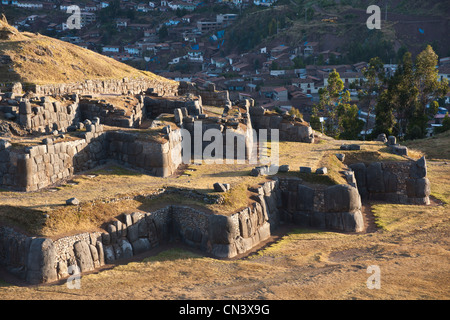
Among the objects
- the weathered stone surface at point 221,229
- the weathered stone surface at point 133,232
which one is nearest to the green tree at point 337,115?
the weathered stone surface at point 221,229

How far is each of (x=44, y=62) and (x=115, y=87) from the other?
6490 mm

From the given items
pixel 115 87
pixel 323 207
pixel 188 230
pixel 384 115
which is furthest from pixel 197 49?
pixel 188 230

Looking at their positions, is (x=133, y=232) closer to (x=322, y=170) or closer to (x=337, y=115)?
(x=322, y=170)

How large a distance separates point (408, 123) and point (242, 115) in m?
25.2

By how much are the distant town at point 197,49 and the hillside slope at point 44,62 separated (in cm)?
4321

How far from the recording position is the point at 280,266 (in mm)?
25062

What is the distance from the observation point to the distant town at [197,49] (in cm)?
10444

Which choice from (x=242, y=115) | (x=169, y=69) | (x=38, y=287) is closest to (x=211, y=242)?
(x=38, y=287)

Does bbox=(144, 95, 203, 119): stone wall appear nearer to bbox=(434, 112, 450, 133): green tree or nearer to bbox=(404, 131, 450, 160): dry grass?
bbox=(404, 131, 450, 160): dry grass

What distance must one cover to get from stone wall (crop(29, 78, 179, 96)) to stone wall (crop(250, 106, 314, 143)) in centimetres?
893

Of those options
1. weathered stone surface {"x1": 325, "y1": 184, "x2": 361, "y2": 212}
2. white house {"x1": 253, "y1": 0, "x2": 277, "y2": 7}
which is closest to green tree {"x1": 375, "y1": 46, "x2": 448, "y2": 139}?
weathered stone surface {"x1": 325, "y1": 184, "x2": 361, "y2": 212}

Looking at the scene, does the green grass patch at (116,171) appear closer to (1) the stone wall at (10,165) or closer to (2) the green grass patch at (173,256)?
(1) the stone wall at (10,165)

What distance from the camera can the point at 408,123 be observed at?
2453 inches

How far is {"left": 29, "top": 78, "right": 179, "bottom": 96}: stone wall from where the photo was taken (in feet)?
137
